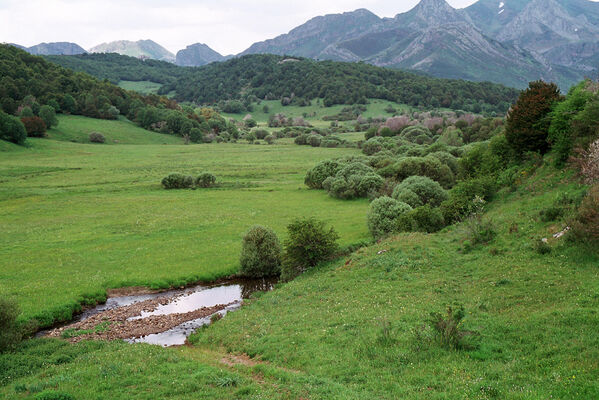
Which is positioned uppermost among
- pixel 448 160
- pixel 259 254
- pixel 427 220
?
pixel 448 160

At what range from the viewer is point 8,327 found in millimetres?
19953

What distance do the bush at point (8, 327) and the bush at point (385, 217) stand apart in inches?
1118

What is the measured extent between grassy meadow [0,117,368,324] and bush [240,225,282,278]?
1.97 metres

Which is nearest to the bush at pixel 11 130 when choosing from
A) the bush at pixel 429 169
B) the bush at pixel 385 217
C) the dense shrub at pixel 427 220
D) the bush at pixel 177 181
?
the bush at pixel 177 181

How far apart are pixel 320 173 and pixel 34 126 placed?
8094 cm

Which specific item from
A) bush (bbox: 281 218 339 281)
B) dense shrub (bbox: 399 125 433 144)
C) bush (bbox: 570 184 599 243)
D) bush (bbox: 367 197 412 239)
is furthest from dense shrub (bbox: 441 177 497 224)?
dense shrub (bbox: 399 125 433 144)

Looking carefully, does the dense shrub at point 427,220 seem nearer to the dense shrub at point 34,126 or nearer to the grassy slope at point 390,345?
the grassy slope at point 390,345

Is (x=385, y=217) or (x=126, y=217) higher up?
(x=385, y=217)

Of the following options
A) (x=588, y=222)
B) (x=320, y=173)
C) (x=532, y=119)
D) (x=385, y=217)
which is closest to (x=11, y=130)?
(x=320, y=173)

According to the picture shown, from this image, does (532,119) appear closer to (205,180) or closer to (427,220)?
(427,220)

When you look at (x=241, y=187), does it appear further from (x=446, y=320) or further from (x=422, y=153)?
(x=446, y=320)

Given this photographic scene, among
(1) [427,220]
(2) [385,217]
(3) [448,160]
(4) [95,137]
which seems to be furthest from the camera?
(4) [95,137]

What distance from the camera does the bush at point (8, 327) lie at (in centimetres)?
1927

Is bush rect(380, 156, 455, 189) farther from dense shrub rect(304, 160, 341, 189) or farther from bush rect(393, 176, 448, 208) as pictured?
bush rect(393, 176, 448, 208)
